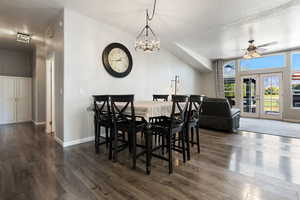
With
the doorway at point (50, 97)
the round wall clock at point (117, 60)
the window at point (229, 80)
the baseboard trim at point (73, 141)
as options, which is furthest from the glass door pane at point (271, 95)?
the doorway at point (50, 97)

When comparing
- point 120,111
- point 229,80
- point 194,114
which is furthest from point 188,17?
point 229,80

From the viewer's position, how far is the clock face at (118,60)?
4173 millimetres

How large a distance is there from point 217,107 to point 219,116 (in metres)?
0.27

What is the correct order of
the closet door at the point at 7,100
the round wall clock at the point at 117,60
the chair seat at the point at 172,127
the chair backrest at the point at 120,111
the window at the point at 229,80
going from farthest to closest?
the window at the point at 229,80 < the closet door at the point at 7,100 < the round wall clock at the point at 117,60 < the chair backrest at the point at 120,111 < the chair seat at the point at 172,127

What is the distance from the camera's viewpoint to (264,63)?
6867 mm

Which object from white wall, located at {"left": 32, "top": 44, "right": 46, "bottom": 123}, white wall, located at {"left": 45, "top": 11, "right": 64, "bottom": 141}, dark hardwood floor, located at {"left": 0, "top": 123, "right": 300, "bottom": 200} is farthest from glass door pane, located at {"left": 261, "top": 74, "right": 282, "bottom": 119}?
white wall, located at {"left": 32, "top": 44, "right": 46, "bottom": 123}

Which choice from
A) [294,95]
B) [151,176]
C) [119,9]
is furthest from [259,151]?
[294,95]

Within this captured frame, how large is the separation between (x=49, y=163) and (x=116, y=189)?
1404 mm

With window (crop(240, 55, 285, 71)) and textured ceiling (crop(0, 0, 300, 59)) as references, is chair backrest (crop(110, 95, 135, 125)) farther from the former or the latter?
window (crop(240, 55, 285, 71))

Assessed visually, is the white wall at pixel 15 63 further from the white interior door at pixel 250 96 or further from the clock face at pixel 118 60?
the white interior door at pixel 250 96

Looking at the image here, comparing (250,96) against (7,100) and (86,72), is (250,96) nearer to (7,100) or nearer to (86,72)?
(86,72)

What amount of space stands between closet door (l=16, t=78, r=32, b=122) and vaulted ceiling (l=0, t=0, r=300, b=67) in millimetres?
1992

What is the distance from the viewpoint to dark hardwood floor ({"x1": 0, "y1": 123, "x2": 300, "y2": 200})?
1.76 metres

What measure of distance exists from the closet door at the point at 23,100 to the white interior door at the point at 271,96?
9626mm
